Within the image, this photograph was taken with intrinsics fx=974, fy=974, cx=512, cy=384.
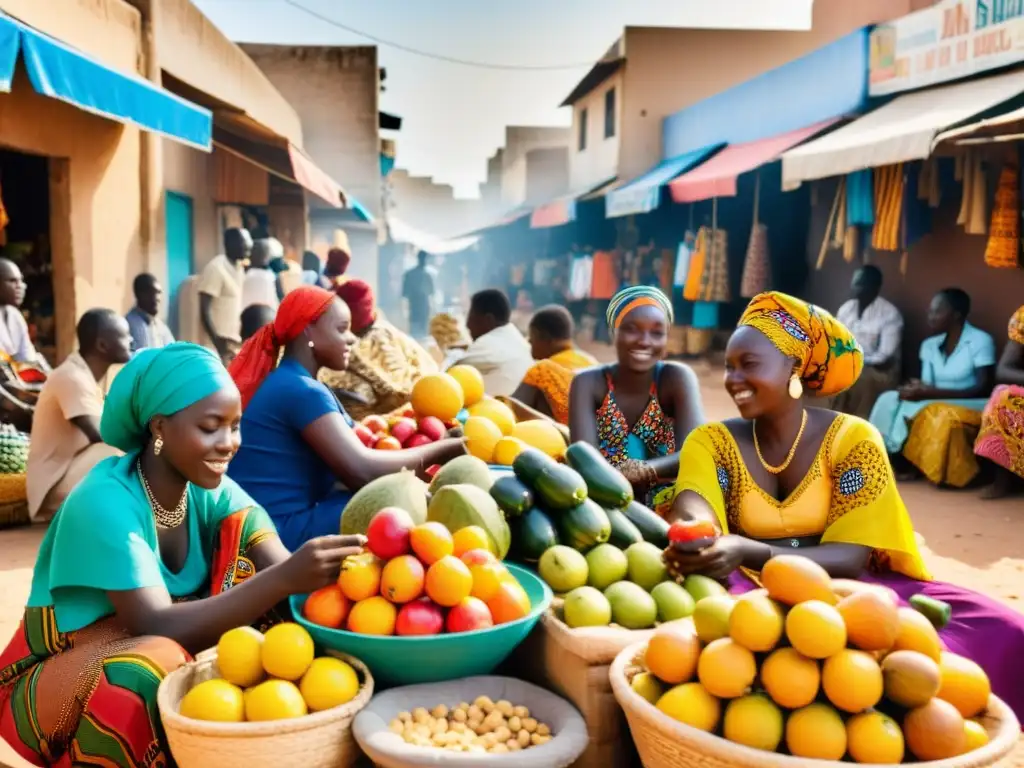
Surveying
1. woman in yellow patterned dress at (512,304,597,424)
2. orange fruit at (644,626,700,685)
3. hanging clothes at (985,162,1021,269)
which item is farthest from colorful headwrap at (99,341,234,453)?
hanging clothes at (985,162,1021,269)

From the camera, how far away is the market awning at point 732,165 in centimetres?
1208

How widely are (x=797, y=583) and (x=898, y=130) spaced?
7.97 metres

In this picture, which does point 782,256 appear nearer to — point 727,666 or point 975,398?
point 975,398

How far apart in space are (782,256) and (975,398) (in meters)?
6.18

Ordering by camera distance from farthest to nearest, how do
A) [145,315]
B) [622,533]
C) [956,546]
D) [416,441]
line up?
1. [145,315]
2. [956,546]
3. [416,441]
4. [622,533]

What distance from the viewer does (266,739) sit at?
195 cm

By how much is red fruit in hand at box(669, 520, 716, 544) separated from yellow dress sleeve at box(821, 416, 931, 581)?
549 millimetres

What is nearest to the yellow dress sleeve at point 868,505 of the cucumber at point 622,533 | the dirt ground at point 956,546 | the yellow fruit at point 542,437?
the cucumber at point 622,533

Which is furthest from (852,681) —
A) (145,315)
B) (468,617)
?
(145,315)

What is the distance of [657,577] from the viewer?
2.54 metres

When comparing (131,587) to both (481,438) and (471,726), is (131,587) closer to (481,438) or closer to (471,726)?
(471,726)

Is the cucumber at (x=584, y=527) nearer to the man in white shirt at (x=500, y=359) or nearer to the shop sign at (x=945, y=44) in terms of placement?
the man in white shirt at (x=500, y=359)

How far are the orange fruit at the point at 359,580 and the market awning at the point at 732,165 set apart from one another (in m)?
10.0

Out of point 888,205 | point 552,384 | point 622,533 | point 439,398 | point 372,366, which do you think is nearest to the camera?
point 622,533
